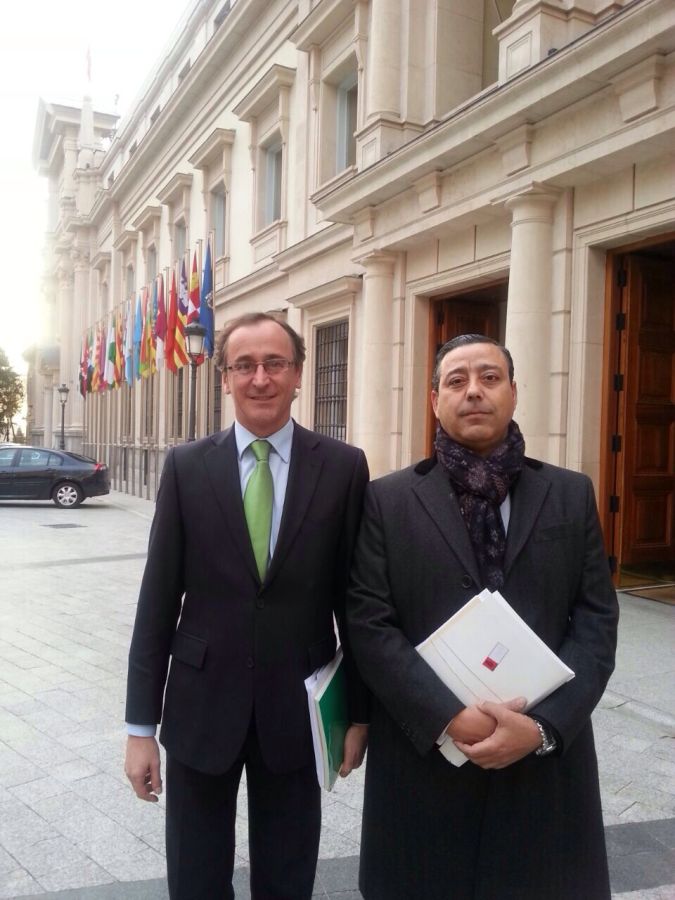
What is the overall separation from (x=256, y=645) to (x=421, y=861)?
68cm

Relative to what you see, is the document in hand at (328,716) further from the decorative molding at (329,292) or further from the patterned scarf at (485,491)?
the decorative molding at (329,292)

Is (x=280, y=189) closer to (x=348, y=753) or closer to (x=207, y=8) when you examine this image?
(x=207, y=8)

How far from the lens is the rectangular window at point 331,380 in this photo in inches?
559

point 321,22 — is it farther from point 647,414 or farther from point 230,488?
point 230,488

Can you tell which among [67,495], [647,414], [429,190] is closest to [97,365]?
[67,495]

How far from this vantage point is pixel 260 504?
2.20m

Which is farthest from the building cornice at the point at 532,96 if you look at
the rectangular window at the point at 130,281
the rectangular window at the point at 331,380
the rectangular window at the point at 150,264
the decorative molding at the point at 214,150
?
the rectangular window at the point at 130,281

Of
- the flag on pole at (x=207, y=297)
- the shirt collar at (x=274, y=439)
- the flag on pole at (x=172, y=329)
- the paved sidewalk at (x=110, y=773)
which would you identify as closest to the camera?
the shirt collar at (x=274, y=439)

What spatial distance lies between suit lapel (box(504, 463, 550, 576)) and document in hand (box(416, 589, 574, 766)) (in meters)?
0.13

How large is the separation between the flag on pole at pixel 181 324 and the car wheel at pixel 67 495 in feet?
14.5

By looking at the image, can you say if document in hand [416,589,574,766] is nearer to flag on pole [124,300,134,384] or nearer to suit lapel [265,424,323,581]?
suit lapel [265,424,323,581]

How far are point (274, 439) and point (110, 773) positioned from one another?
2.50 metres

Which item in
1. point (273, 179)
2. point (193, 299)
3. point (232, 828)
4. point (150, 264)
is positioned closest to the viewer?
point (232, 828)

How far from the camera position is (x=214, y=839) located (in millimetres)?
2246
